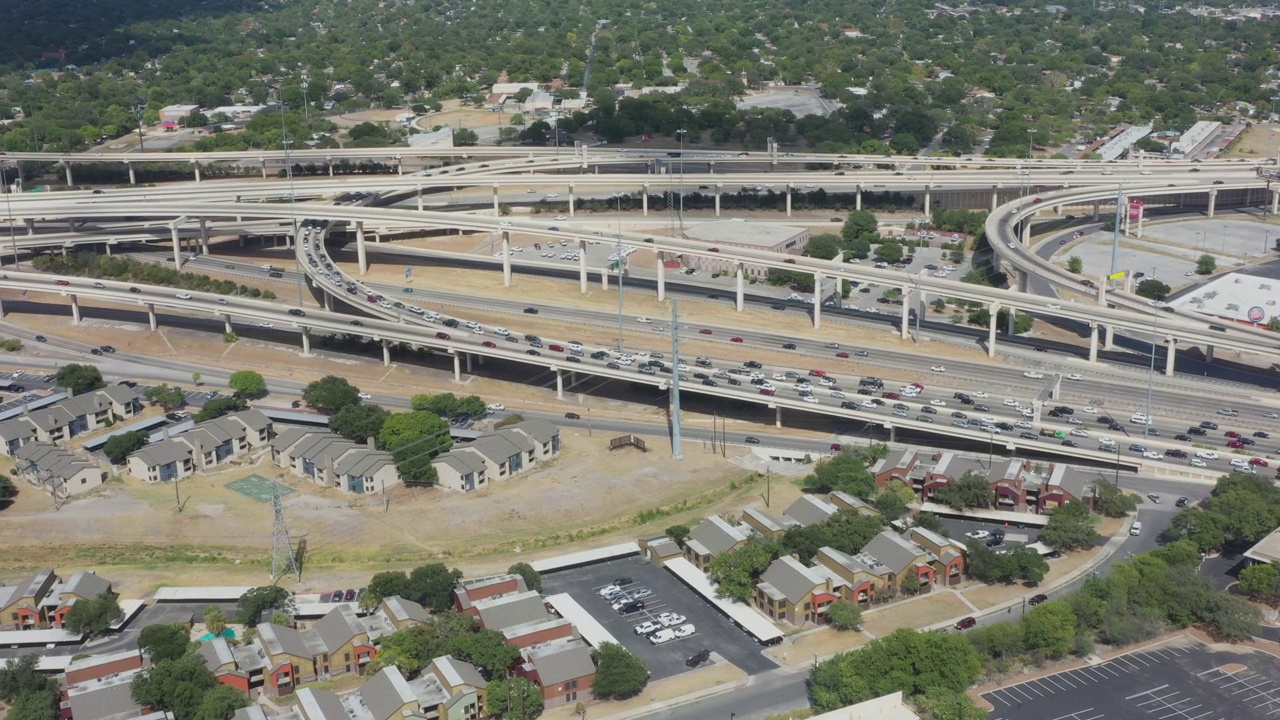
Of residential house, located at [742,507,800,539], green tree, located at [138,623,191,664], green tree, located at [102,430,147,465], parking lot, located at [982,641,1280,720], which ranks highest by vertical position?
green tree, located at [102,430,147,465]

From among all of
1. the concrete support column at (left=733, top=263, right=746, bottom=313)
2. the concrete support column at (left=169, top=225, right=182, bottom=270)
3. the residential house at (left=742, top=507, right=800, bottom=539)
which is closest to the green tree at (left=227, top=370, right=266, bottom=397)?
the concrete support column at (left=169, top=225, right=182, bottom=270)

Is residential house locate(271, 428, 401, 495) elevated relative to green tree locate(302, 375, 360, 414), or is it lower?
lower

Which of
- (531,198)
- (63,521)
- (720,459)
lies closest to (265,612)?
(63,521)

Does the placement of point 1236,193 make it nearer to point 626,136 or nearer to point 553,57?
point 626,136

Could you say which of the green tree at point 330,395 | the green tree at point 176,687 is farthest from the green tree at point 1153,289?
the green tree at point 176,687

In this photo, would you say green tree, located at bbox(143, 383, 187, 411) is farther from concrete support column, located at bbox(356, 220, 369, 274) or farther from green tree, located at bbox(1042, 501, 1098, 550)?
green tree, located at bbox(1042, 501, 1098, 550)

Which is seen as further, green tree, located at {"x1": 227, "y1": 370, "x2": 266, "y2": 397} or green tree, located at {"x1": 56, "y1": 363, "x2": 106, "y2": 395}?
green tree, located at {"x1": 56, "y1": 363, "x2": 106, "y2": 395}
